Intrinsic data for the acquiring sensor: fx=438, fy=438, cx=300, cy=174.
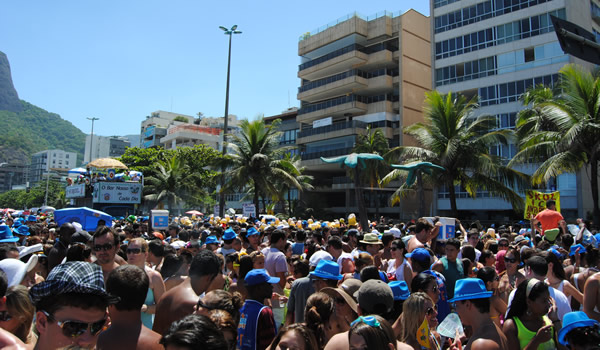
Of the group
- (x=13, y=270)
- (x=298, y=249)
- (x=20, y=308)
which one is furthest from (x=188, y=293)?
(x=298, y=249)

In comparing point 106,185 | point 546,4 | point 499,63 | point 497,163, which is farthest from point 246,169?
point 546,4

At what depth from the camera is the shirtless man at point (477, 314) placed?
10.1 feet

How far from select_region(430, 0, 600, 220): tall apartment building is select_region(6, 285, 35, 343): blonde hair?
1256 inches

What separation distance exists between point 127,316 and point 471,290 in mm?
2457

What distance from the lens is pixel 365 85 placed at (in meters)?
41.0

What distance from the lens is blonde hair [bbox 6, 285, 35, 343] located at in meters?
3.06

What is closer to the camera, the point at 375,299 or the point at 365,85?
the point at 375,299

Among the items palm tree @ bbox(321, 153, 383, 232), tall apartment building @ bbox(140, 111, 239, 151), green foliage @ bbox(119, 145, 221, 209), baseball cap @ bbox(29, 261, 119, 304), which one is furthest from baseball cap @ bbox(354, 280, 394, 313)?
tall apartment building @ bbox(140, 111, 239, 151)

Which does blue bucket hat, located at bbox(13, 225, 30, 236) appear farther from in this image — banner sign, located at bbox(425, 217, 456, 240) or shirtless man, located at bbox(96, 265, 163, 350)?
banner sign, located at bbox(425, 217, 456, 240)

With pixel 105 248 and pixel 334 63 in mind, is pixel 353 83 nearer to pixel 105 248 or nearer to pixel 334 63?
pixel 334 63

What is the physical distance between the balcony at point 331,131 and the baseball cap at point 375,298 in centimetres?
3751

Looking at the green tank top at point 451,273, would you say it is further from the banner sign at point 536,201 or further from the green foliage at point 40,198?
the green foliage at point 40,198

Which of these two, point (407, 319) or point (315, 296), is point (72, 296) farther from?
point (407, 319)

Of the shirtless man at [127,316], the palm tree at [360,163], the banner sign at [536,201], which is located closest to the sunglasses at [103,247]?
the shirtless man at [127,316]
